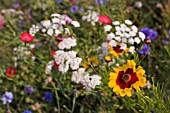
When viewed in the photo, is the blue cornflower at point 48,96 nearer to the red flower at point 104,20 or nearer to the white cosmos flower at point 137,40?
the red flower at point 104,20

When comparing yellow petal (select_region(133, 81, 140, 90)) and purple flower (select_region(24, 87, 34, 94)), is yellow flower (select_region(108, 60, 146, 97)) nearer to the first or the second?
yellow petal (select_region(133, 81, 140, 90))

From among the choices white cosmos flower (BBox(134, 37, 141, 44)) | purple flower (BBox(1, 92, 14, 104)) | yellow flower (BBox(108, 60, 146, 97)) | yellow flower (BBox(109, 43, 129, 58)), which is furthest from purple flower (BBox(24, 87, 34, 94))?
yellow flower (BBox(108, 60, 146, 97))

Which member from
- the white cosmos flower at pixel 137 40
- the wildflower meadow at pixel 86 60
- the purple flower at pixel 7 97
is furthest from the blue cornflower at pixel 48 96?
the white cosmos flower at pixel 137 40

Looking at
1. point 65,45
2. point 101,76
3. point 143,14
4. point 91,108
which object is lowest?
point 91,108

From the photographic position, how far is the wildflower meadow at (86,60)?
2.05 m

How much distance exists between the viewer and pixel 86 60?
6.84ft

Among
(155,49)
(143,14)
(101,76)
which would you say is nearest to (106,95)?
(101,76)

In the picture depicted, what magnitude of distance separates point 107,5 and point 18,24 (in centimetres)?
81

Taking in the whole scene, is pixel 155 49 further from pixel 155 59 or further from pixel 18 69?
pixel 18 69

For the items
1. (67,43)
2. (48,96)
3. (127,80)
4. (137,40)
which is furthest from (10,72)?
(127,80)

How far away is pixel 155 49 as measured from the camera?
3088mm

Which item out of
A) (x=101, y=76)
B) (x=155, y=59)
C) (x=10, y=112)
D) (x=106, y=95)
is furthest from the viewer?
(x=155, y=59)

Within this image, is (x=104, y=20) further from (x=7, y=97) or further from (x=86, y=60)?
(x=7, y=97)

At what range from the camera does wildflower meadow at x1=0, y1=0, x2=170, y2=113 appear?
6.73 ft
